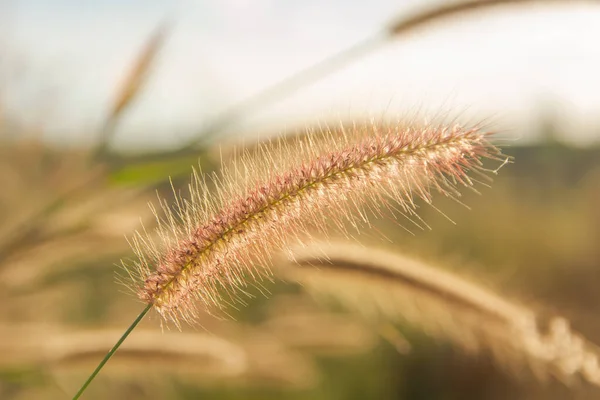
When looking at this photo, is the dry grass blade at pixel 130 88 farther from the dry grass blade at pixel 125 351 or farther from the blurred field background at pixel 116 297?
the dry grass blade at pixel 125 351

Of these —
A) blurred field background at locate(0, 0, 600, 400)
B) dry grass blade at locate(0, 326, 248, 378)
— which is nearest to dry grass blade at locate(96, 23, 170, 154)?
blurred field background at locate(0, 0, 600, 400)

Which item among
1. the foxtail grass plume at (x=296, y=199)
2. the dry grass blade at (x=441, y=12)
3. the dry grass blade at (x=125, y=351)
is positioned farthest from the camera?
the dry grass blade at (x=125, y=351)

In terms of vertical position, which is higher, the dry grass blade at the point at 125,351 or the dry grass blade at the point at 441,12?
the dry grass blade at the point at 441,12

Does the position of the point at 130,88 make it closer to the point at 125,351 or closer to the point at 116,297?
the point at 125,351

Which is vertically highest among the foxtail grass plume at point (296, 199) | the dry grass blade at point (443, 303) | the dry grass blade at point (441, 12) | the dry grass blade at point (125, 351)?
the dry grass blade at point (441, 12)

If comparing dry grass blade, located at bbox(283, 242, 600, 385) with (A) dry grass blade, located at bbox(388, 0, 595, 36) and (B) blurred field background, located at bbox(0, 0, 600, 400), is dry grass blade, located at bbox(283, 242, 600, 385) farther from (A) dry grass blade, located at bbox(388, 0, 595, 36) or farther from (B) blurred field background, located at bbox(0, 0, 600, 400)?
(A) dry grass blade, located at bbox(388, 0, 595, 36)

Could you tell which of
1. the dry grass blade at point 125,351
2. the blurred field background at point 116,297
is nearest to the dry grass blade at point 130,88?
the blurred field background at point 116,297

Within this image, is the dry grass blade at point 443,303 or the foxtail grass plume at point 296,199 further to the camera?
the dry grass blade at point 443,303

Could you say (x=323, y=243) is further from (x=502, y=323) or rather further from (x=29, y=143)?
(x=29, y=143)

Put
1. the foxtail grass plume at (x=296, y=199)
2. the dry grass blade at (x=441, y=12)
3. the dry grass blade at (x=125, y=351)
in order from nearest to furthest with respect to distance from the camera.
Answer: the foxtail grass plume at (x=296, y=199), the dry grass blade at (x=441, y=12), the dry grass blade at (x=125, y=351)
